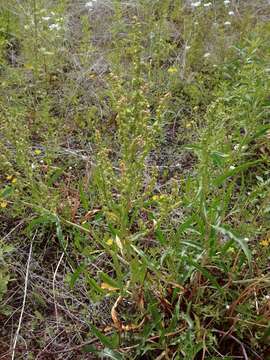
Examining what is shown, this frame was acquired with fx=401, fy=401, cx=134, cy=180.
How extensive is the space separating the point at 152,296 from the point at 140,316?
101mm

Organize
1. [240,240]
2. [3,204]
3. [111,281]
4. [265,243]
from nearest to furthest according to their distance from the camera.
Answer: [240,240] → [111,281] → [265,243] → [3,204]

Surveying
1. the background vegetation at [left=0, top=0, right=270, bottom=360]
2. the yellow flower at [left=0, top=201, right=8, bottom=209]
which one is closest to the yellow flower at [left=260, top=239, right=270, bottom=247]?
the background vegetation at [left=0, top=0, right=270, bottom=360]

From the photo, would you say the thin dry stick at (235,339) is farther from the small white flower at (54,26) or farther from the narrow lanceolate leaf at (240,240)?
the small white flower at (54,26)

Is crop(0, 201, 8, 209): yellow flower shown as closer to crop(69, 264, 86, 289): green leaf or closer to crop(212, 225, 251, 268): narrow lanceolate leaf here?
crop(69, 264, 86, 289): green leaf

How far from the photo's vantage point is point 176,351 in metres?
1.53

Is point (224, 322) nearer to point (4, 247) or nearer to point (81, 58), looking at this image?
point (4, 247)

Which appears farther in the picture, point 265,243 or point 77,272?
point 265,243

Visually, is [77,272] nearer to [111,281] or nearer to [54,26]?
[111,281]

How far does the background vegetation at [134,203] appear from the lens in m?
1.54

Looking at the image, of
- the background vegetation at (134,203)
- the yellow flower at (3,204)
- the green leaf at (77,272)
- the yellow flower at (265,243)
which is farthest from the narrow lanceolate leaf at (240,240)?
Answer: the yellow flower at (3,204)

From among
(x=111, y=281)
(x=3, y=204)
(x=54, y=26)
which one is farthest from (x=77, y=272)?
(x=54, y=26)

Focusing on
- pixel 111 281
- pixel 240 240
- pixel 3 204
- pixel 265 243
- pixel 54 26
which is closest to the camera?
pixel 240 240

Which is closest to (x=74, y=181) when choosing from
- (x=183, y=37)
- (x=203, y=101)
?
(x=203, y=101)

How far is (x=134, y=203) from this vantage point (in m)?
1.64
